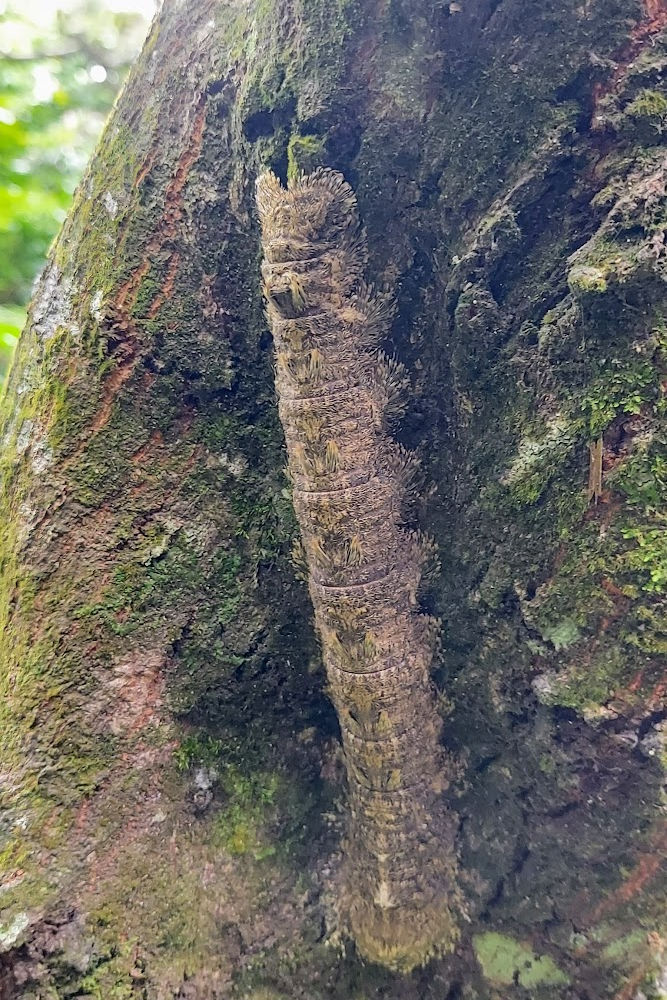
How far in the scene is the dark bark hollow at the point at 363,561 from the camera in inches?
111

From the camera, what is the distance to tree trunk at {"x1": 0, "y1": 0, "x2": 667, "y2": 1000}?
7.79ft

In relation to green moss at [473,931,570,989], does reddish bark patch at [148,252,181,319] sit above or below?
above

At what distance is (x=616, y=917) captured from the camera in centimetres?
255

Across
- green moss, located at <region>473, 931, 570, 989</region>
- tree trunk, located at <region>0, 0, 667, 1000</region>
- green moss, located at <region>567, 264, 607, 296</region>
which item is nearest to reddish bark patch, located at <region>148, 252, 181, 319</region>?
tree trunk, located at <region>0, 0, 667, 1000</region>

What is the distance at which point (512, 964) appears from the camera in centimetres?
272

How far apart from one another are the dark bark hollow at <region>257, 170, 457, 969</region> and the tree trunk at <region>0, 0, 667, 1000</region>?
0.35 ft

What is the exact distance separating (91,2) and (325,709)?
803cm

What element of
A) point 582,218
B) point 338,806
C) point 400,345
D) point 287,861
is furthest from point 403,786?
point 582,218

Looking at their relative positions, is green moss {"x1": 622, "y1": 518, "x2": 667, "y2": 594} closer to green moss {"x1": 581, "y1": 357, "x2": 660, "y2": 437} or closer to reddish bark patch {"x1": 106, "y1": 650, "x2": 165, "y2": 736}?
green moss {"x1": 581, "y1": 357, "x2": 660, "y2": 437}

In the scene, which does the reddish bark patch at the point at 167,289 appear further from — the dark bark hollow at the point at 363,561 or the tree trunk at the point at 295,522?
the dark bark hollow at the point at 363,561

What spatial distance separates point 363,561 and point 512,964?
5.91ft

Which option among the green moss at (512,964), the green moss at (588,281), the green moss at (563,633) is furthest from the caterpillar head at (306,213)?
the green moss at (512,964)

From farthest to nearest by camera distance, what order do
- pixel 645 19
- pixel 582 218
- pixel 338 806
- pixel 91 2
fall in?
pixel 91 2
pixel 338 806
pixel 582 218
pixel 645 19

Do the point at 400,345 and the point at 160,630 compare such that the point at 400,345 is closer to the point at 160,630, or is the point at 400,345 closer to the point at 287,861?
the point at 160,630
